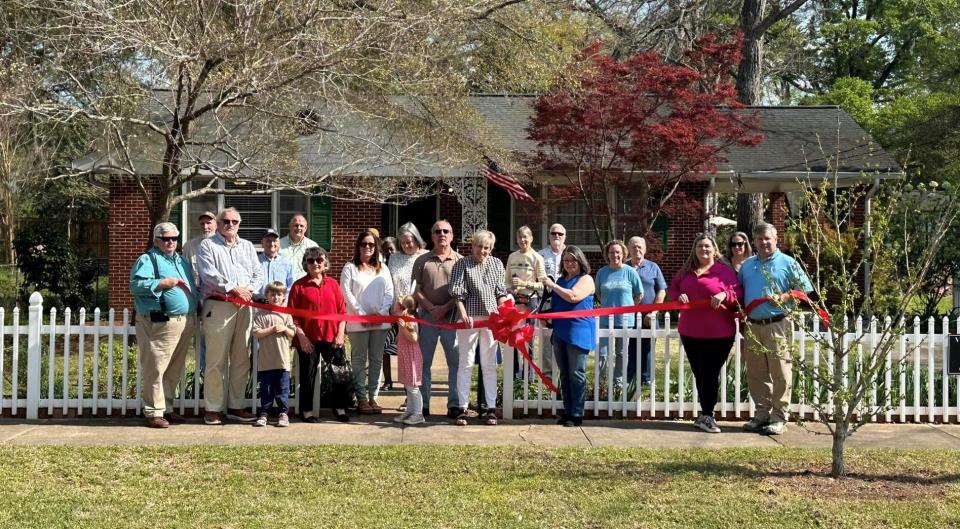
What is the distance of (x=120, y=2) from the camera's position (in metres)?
9.82

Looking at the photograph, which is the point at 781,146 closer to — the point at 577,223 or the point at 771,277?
the point at 577,223

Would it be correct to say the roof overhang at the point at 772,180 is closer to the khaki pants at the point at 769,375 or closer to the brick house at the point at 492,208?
the brick house at the point at 492,208

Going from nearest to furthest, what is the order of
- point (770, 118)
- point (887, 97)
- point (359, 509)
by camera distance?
point (359, 509)
point (770, 118)
point (887, 97)

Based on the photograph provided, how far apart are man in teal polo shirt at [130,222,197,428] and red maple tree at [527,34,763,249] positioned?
7.64 m

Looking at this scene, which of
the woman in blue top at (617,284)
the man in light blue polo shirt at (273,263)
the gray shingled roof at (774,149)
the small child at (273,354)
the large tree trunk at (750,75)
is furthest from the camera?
the large tree trunk at (750,75)

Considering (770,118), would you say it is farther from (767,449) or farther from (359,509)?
(359,509)

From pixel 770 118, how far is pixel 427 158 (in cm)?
1141

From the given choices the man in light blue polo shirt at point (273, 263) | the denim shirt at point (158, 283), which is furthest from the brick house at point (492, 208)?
the denim shirt at point (158, 283)

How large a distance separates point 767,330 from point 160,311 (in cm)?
480

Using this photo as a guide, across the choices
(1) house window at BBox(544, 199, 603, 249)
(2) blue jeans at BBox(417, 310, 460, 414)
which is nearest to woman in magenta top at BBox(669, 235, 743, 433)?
(2) blue jeans at BBox(417, 310, 460, 414)

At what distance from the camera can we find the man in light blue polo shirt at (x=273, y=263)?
8.98m

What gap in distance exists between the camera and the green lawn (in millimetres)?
5598

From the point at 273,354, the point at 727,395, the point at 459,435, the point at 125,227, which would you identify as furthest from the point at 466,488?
the point at 125,227

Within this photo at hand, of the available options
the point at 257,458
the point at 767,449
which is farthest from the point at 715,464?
the point at 257,458
